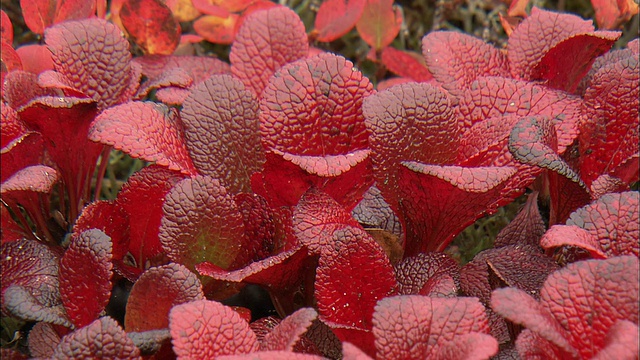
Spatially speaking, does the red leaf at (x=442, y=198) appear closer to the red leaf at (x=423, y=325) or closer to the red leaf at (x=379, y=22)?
the red leaf at (x=423, y=325)

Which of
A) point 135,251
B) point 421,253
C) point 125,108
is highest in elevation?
point 125,108

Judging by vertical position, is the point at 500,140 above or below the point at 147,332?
above

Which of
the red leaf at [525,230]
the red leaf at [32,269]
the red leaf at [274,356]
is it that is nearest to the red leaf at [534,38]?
the red leaf at [525,230]

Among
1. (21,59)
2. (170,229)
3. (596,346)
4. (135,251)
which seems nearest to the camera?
(596,346)

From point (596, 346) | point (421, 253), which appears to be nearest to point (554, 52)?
point (421, 253)

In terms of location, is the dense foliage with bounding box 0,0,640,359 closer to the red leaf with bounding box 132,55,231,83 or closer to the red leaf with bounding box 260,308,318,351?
the red leaf with bounding box 260,308,318,351

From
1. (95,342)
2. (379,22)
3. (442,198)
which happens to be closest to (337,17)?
(379,22)

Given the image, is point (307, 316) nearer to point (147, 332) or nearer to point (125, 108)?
point (147, 332)

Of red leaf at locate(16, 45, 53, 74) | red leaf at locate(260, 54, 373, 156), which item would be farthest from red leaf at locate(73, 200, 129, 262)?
red leaf at locate(16, 45, 53, 74)
